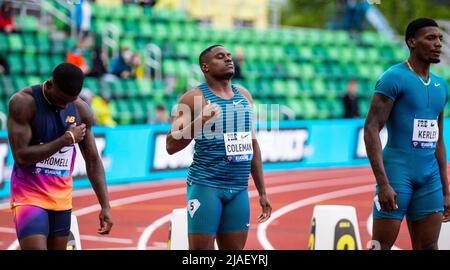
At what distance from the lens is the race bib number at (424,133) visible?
23.1ft

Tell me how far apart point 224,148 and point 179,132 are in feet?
1.16

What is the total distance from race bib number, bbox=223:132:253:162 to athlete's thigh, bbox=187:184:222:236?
28 cm

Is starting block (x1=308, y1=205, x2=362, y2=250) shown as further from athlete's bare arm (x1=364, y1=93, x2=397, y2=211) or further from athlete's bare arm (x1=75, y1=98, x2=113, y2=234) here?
athlete's bare arm (x1=75, y1=98, x2=113, y2=234)

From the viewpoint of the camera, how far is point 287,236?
12031 millimetres

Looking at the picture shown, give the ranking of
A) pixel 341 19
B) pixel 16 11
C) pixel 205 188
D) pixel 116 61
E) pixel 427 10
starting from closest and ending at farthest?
1. pixel 205 188
2. pixel 116 61
3. pixel 16 11
4. pixel 341 19
5. pixel 427 10

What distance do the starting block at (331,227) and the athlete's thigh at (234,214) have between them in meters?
2.36

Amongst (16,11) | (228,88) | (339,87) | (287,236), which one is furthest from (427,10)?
(228,88)

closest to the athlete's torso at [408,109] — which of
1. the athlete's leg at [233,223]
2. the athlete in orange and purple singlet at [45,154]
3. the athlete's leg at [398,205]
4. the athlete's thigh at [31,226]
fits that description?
the athlete's leg at [398,205]

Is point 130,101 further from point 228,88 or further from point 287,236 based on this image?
point 228,88

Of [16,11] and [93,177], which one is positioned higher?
[16,11]

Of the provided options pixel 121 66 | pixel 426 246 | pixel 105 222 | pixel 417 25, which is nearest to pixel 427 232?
pixel 426 246

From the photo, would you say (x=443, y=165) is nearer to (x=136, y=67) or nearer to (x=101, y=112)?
(x=101, y=112)

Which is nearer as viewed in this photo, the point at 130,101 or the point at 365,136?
the point at 365,136

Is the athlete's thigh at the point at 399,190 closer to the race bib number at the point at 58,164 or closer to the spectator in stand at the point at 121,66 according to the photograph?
the race bib number at the point at 58,164
